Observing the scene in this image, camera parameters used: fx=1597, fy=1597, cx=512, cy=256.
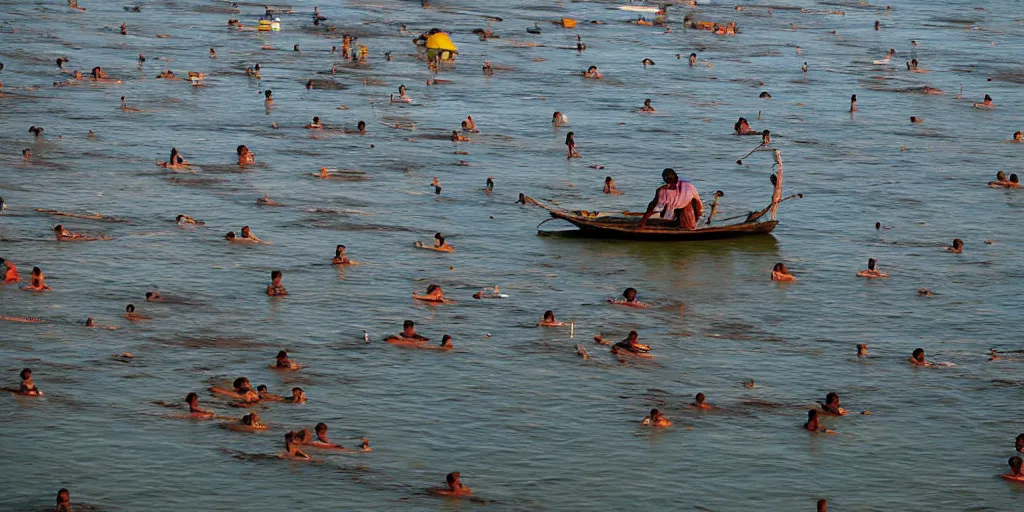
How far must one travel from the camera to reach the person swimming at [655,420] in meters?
30.9

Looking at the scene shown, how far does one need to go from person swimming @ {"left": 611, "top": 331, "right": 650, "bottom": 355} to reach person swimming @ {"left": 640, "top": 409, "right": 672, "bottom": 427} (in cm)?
376

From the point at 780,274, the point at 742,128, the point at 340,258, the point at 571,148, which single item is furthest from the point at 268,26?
the point at 780,274

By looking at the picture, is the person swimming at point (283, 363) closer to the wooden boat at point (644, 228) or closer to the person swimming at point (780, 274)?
the wooden boat at point (644, 228)

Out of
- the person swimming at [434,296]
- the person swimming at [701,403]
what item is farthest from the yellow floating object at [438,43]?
the person swimming at [701,403]

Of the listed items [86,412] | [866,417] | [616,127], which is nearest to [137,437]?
[86,412]

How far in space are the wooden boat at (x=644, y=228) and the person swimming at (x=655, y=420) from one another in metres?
13.1

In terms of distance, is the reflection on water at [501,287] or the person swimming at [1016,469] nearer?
the person swimming at [1016,469]

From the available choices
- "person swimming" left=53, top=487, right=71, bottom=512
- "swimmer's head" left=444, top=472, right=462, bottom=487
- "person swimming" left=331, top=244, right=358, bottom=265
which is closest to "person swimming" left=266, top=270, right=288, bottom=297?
"person swimming" left=331, top=244, right=358, bottom=265

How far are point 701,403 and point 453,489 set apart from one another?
21.9 ft

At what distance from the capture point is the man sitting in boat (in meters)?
43.2

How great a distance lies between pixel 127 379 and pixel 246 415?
3.69 meters

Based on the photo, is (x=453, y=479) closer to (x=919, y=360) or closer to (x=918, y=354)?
(x=918, y=354)

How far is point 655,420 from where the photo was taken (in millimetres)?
30953

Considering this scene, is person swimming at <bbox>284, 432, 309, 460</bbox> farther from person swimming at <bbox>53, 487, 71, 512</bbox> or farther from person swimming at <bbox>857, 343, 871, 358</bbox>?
person swimming at <bbox>857, 343, 871, 358</bbox>
